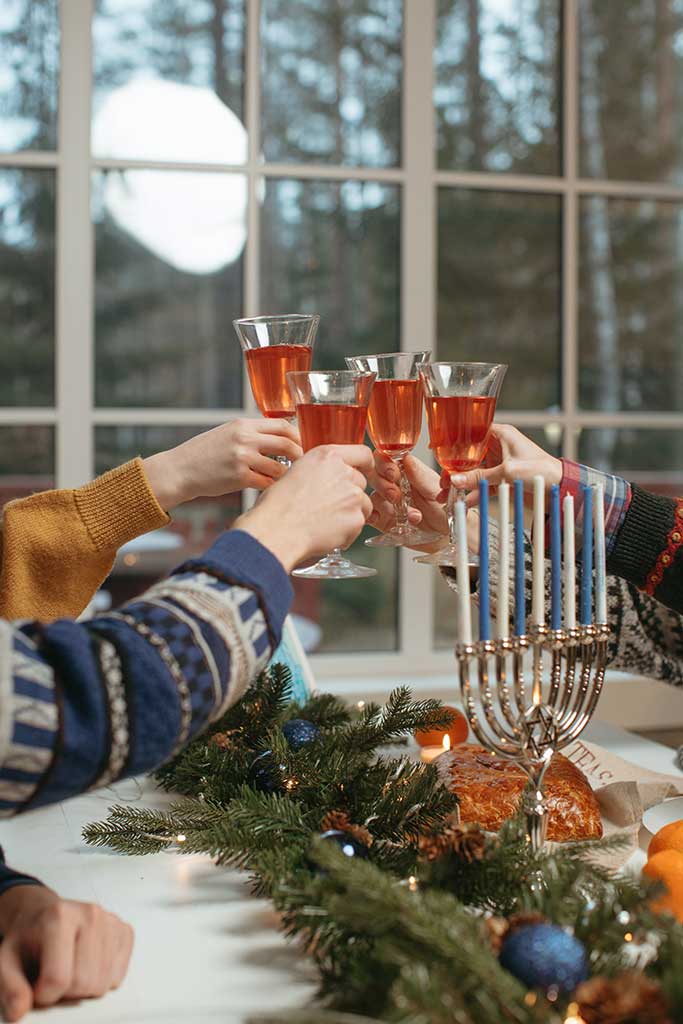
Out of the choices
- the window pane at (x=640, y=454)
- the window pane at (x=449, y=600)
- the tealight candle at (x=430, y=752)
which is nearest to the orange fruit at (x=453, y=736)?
the tealight candle at (x=430, y=752)

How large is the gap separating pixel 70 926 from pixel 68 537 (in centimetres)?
72

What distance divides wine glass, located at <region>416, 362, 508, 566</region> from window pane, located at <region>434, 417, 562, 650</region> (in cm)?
168

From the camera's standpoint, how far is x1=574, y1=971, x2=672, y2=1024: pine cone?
0.71 meters

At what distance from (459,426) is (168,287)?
175 cm

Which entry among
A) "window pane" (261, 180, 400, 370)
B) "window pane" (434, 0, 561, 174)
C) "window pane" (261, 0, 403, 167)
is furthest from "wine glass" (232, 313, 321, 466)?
"window pane" (434, 0, 561, 174)

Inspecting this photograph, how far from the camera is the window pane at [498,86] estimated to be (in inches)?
116

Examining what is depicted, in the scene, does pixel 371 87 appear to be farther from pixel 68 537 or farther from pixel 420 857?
pixel 420 857

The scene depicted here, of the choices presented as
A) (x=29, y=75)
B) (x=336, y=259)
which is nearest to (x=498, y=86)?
(x=336, y=259)

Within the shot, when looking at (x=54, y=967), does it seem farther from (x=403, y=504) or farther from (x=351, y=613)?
(x=351, y=613)

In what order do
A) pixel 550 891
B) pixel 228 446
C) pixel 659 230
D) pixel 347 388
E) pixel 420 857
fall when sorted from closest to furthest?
pixel 550 891 → pixel 420 857 → pixel 347 388 → pixel 228 446 → pixel 659 230

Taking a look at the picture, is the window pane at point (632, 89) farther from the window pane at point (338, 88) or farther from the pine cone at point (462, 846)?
the pine cone at point (462, 846)

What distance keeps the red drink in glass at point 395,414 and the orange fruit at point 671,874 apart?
542mm

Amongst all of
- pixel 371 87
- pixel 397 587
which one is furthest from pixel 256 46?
pixel 397 587

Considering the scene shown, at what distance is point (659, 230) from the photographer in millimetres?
3092
